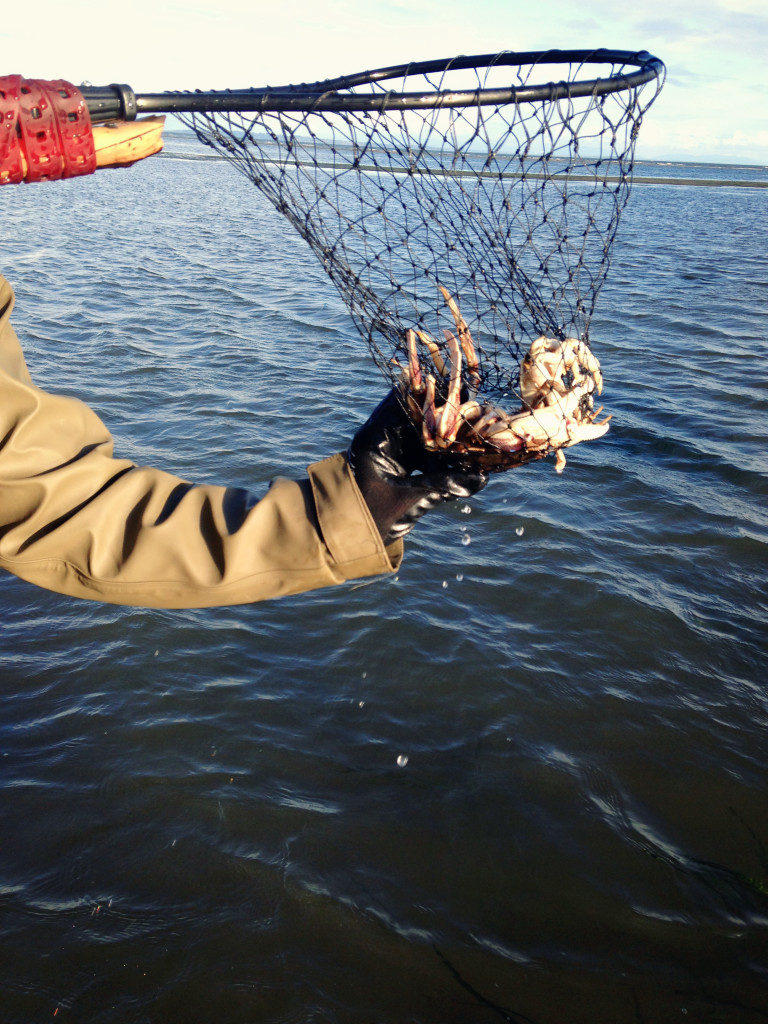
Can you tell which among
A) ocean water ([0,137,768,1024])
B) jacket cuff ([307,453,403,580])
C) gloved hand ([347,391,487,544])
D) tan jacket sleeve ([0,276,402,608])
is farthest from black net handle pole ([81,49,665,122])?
ocean water ([0,137,768,1024])

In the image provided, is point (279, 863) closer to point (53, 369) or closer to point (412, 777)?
point (412, 777)

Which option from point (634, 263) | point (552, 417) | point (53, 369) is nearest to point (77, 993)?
point (552, 417)

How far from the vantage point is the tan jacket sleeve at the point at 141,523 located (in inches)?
71.0

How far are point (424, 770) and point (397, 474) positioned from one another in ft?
8.00

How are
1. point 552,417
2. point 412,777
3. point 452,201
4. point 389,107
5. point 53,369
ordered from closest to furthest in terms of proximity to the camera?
point 389,107
point 552,417
point 452,201
point 412,777
point 53,369

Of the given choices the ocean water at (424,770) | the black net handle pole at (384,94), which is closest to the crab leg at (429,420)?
the black net handle pole at (384,94)

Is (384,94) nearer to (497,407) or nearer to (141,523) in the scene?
(497,407)

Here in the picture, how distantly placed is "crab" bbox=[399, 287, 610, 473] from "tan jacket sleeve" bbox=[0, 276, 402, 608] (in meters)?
0.42

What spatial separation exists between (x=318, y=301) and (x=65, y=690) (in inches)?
407

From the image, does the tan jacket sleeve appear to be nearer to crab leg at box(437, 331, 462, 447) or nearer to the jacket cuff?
the jacket cuff

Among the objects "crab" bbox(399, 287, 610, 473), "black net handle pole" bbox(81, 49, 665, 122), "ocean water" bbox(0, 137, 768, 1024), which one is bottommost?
"ocean water" bbox(0, 137, 768, 1024)

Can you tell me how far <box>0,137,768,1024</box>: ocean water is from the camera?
10.6 ft

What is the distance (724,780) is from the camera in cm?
425

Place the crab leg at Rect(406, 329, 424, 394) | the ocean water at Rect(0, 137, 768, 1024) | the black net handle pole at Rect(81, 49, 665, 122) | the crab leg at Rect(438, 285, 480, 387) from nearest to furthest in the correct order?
the black net handle pole at Rect(81, 49, 665, 122)
the crab leg at Rect(406, 329, 424, 394)
the crab leg at Rect(438, 285, 480, 387)
the ocean water at Rect(0, 137, 768, 1024)
